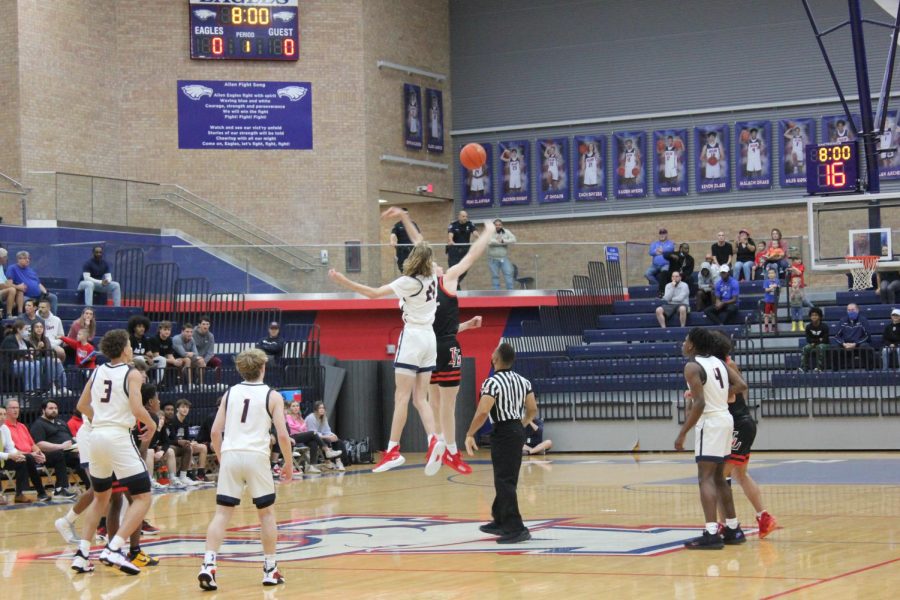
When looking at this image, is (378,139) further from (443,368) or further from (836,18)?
(443,368)

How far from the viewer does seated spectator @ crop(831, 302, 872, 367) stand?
24.0 metres

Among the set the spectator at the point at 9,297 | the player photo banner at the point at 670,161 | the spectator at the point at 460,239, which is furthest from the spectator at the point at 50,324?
the player photo banner at the point at 670,161

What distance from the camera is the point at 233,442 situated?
9.52 m

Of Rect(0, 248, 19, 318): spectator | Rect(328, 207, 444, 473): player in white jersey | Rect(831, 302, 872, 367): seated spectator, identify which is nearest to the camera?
Rect(328, 207, 444, 473): player in white jersey

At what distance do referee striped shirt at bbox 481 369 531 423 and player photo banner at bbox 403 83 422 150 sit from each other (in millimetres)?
24172

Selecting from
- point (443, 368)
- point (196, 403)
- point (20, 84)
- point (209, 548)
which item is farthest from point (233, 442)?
point (20, 84)

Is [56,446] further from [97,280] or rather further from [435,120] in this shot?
[435,120]

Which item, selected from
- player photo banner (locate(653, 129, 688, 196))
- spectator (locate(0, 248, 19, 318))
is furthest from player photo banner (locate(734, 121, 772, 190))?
spectator (locate(0, 248, 19, 318))

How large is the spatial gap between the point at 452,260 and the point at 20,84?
12.2 metres

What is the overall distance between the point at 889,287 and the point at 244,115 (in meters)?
16.6

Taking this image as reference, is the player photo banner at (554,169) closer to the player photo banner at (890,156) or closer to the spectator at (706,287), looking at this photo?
the player photo banner at (890,156)

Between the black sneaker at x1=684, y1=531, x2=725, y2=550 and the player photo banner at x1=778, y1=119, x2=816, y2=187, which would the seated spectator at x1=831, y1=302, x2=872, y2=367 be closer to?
the player photo banner at x1=778, y1=119, x2=816, y2=187

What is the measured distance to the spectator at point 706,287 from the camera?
91.1ft

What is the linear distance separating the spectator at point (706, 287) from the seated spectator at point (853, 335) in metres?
3.74
